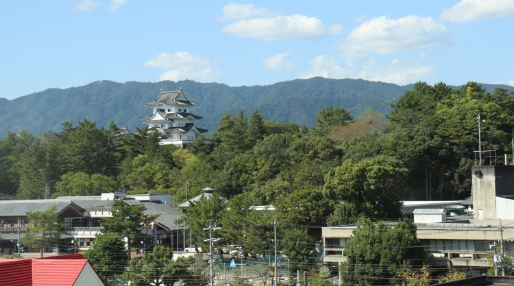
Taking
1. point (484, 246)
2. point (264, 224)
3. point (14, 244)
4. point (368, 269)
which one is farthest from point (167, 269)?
point (14, 244)

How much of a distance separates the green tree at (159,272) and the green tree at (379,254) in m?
5.80

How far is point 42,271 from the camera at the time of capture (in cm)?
1315

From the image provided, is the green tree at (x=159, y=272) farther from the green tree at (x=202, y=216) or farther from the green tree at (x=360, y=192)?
the green tree at (x=360, y=192)

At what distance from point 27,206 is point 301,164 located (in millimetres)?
15800

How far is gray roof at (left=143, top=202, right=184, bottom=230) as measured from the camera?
128 feet

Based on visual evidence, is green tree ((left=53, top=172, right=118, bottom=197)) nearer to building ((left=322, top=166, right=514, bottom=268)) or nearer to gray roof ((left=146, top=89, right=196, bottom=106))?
building ((left=322, top=166, right=514, bottom=268))

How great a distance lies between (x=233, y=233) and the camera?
3112 cm

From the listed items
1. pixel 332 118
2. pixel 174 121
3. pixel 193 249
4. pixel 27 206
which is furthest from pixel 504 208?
pixel 174 121

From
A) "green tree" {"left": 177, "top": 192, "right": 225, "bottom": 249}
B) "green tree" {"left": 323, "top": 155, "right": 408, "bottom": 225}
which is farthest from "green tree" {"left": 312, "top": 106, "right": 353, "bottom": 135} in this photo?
"green tree" {"left": 323, "top": 155, "right": 408, "bottom": 225}

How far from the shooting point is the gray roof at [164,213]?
3897cm

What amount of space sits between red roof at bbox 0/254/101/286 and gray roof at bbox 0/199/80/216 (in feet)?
85.9

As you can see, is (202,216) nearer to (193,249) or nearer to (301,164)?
(193,249)

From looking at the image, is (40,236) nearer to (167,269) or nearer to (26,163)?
(167,269)

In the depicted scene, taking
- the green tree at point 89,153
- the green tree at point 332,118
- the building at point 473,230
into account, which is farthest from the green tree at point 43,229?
the green tree at point 332,118
